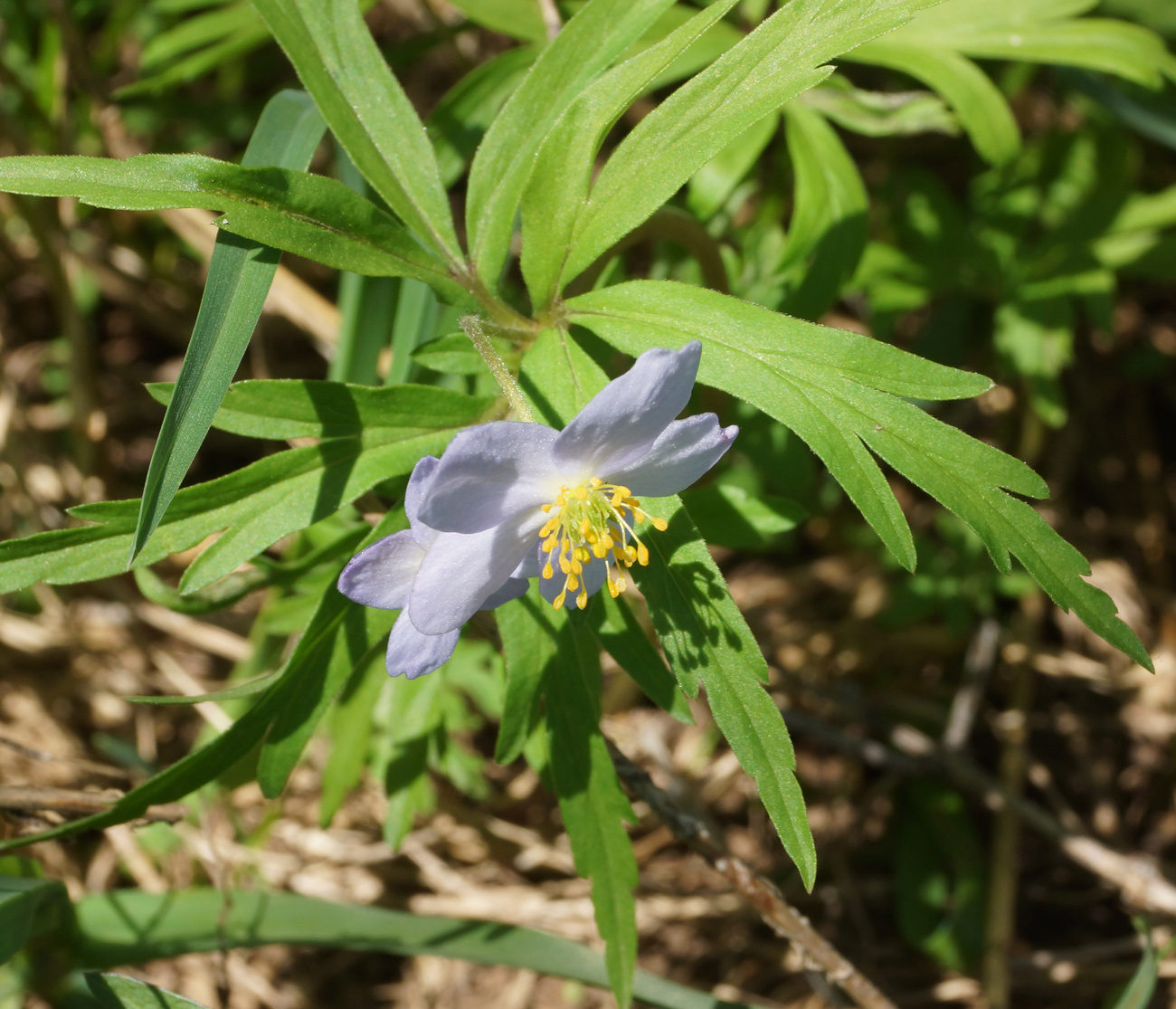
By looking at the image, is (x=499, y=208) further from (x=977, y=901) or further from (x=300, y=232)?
(x=977, y=901)

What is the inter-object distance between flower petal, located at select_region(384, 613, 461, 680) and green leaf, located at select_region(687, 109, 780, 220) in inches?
63.2

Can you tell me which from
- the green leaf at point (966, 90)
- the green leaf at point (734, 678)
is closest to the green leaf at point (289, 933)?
the green leaf at point (734, 678)

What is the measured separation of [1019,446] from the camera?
3902 mm

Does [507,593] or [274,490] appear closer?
[507,593]

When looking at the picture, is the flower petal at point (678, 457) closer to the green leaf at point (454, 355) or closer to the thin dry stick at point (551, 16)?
the green leaf at point (454, 355)

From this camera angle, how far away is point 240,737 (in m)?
1.92

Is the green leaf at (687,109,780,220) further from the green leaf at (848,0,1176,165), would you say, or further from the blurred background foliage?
the green leaf at (848,0,1176,165)

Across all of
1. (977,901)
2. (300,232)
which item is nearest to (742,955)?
(977,901)

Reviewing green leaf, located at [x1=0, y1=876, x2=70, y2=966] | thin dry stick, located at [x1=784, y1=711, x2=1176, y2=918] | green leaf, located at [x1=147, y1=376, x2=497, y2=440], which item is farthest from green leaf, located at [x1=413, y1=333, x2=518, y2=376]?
thin dry stick, located at [x1=784, y1=711, x2=1176, y2=918]

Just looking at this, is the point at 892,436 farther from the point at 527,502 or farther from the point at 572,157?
the point at 572,157

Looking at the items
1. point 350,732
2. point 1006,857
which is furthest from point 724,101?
point 1006,857

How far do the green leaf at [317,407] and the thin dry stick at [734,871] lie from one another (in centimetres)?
89

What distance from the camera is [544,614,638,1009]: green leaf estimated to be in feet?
6.53

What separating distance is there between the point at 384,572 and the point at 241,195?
665 mm
